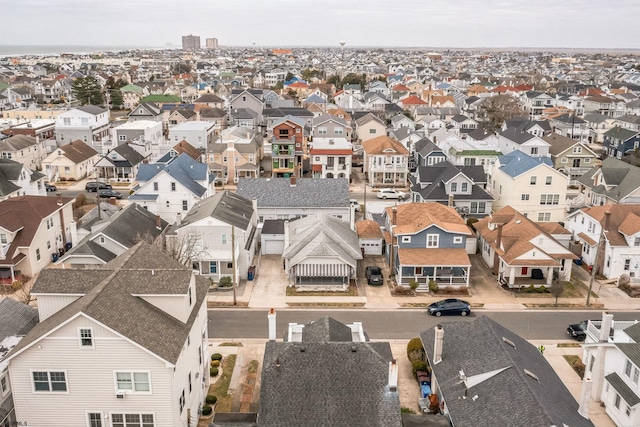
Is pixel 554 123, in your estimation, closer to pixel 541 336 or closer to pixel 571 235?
pixel 571 235

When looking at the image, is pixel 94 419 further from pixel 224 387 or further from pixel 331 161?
pixel 331 161

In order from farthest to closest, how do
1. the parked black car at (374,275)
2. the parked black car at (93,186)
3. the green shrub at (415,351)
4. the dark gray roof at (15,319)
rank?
the parked black car at (93,186) < the parked black car at (374,275) < the green shrub at (415,351) < the dark gray roof at (15,319)

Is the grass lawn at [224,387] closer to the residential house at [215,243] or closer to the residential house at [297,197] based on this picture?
the residential house at [215,243]

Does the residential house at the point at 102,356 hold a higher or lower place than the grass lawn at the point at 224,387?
higher

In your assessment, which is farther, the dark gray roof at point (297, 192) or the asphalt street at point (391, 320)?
the dark gray roof at point (297, 192)

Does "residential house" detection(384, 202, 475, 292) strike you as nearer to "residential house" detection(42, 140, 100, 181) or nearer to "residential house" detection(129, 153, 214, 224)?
"residential house" detection(129, 153, 214, 224)

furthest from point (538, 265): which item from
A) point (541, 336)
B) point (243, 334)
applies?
point (243, 334)

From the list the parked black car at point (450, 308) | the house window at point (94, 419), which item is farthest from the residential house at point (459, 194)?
the house window at point (94, 419)
